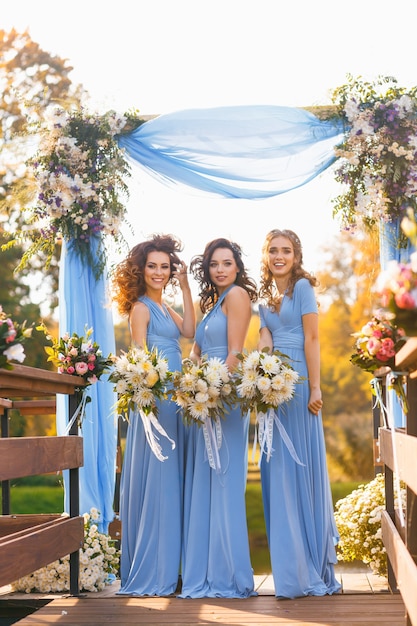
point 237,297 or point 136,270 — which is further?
point 136,270

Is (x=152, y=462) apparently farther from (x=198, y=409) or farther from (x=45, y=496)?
(x=45, y=496)

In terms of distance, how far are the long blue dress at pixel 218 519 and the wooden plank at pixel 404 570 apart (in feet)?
3.42

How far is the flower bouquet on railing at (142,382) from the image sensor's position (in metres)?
4.81

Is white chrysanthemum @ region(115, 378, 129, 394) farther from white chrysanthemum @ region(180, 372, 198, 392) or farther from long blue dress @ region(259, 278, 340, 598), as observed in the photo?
long blue dress @ region(259, 278, 340, 598)

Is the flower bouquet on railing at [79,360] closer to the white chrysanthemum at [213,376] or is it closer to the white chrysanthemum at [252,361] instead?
the white chrysanthemum at [213,376]

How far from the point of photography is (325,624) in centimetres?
418

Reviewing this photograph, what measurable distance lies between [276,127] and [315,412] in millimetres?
1904

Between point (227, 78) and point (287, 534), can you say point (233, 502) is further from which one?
point (227, 78)

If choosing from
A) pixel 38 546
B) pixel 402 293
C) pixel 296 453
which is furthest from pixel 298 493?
pixel 402 293

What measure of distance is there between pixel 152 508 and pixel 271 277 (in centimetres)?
145

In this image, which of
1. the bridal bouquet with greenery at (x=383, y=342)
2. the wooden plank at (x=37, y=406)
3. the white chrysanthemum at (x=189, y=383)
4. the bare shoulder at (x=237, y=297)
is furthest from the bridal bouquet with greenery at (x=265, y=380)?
the wooden plank at (x=37, y=406)

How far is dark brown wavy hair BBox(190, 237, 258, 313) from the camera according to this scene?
537 cm

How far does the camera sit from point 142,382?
4.81 meters

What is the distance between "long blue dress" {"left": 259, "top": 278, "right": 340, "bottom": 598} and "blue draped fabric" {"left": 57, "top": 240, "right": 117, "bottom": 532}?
1.35 metres
